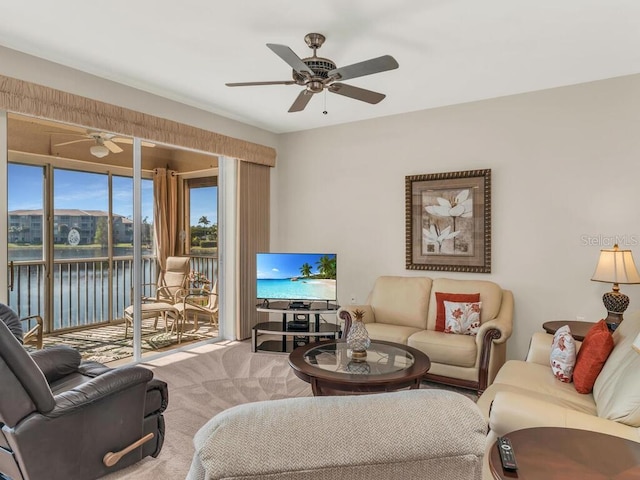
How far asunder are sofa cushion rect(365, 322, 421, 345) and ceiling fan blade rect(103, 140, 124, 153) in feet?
10.1

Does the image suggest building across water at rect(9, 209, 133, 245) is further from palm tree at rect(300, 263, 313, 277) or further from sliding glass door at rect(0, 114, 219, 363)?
palm tree at rect(300, 263, 313, 277)

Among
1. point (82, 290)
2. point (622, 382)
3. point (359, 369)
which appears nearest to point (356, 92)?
point (359, 369)

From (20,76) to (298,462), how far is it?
3.65 metres

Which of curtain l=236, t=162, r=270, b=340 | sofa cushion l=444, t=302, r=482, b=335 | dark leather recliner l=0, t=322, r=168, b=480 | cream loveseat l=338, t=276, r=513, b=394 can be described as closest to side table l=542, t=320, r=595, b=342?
cream loveseat l=338, t=276, r=513, b=394

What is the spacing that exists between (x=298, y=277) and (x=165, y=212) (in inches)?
67.2

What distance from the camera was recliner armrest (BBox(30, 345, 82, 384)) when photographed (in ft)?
7.86

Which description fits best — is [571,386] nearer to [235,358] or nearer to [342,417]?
[342,417]

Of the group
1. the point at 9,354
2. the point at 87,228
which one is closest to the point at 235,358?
the point at 87,228

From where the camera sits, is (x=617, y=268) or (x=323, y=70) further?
(x=617, y=268)

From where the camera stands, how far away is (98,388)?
79.3 inches

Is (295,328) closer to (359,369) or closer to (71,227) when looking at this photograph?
(359,369)

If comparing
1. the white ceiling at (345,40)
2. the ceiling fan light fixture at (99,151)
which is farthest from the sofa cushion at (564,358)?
the ceiling fan light fixture at (99,151)

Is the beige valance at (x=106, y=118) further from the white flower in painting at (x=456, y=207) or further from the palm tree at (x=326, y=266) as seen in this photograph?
the white flower in painting at (x=456, y=207)

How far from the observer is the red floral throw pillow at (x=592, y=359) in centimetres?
227
